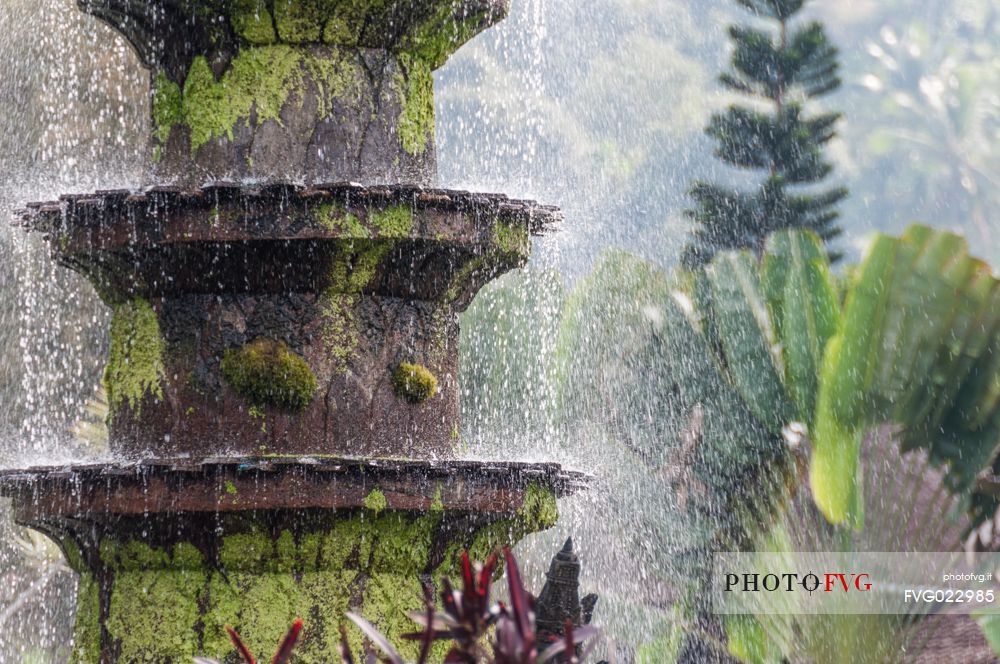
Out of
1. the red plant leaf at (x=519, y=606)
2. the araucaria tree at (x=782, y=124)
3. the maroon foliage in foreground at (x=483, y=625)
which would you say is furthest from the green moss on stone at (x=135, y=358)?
the araucaria tree at (x=782, y=124)

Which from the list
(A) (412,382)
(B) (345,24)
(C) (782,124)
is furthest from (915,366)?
(C) (782,124)

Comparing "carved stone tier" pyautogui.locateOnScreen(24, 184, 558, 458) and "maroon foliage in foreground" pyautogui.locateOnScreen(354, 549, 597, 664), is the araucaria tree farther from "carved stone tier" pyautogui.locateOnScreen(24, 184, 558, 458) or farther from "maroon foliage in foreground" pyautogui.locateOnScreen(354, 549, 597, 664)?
"maroon foliage in foreground" pyautogui.locateOnScreen(354, 549, 597, 664)

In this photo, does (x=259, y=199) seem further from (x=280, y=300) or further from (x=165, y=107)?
(x=165, y=107)

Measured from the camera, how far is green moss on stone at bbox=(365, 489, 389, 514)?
5059 mm

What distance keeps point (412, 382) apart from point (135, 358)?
1.16 meters

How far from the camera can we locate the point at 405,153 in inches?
238

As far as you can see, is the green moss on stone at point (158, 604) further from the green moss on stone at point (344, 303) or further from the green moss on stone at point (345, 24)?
the green moss on stone at point (345, 24)

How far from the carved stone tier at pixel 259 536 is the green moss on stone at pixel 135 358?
2.01 feet

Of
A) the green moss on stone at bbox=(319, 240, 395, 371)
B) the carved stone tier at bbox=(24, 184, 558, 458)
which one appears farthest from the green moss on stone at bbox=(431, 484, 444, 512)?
the green moss on stone at bbox=(319, 240, 395, 371)

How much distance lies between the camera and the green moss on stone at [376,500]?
5059mm

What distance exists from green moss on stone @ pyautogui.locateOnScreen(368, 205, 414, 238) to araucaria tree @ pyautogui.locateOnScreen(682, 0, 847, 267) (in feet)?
67.9

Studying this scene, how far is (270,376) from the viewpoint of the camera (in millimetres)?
5449

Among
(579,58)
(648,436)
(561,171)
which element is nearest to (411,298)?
(648,436)

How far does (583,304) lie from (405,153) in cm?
1409
